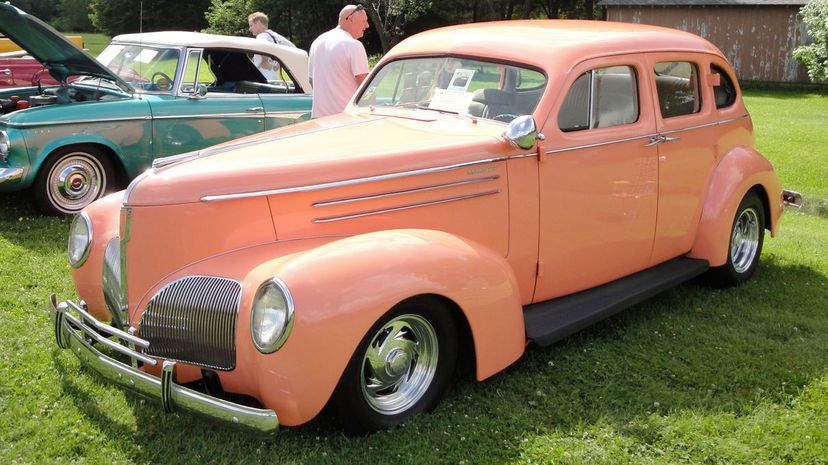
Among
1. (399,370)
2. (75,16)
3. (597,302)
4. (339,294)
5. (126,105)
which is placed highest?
(75,16)

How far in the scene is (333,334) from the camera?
3.22m

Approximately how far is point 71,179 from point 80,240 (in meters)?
3.47

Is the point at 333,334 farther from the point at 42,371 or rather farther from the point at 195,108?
the point at 195,108

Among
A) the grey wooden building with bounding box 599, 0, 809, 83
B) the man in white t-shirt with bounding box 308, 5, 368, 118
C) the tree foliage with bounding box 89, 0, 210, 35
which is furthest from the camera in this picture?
the tree foliage with bounding box 89, 0, 210, 35

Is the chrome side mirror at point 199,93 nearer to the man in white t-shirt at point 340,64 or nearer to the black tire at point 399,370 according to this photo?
the man in white t-shirt at point 340,64

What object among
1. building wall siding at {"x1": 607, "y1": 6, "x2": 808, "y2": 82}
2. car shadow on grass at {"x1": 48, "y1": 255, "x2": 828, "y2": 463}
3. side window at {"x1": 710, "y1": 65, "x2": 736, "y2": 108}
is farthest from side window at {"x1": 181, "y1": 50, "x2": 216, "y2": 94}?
building wall siding at {"x1": 607, "y1": 6, "x2": 808, "y2": 82}

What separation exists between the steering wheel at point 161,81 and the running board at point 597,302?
4.91 m

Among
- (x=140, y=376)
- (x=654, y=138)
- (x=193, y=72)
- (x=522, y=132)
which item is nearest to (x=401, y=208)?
(x=522, y=132)

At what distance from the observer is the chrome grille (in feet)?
11.0

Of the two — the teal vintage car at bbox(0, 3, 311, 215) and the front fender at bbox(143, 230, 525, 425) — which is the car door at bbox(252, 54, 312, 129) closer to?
the teal vintage car at bbox(0, 3, 311, 215)

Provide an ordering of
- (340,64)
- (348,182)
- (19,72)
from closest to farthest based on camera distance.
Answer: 1. (348,182)
2. (340,64)
3. (19,72)

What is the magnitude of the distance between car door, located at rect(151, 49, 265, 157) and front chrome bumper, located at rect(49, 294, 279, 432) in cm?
396

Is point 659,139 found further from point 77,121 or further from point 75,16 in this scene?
point 75,16

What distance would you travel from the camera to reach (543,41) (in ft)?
15.2
